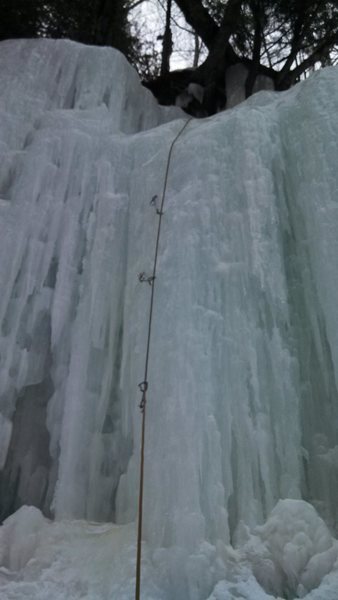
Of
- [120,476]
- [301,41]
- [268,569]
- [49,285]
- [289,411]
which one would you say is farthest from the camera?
[301,41]

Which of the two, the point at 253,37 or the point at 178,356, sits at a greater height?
the point at 253,37

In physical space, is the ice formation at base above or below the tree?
below

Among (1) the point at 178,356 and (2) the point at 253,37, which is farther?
(2) the point at 253,37

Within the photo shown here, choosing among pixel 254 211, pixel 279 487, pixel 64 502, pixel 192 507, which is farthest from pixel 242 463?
pixel 254 211

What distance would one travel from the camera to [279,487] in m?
3.00

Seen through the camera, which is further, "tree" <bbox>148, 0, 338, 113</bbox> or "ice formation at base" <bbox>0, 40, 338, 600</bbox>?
"tree" <bbox>148, 0, 338, 113</bbox>

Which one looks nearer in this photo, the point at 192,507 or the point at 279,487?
the point at 192,507

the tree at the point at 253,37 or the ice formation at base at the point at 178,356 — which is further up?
the tree at the point at 253,37

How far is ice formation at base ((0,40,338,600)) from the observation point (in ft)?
8.98

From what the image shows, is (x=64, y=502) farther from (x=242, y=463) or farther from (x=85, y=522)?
(x=242, y=463)

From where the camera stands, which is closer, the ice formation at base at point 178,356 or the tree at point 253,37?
the ice formation at base at point 178,356

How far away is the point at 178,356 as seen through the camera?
3.23m

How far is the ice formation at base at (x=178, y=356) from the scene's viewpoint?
2738 mm

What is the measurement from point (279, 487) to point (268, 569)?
1.59 ft
